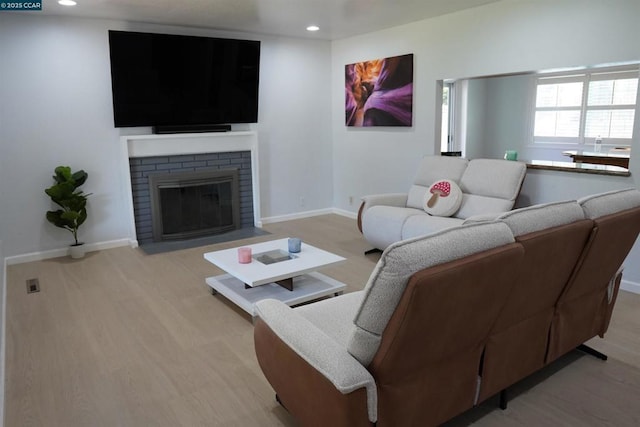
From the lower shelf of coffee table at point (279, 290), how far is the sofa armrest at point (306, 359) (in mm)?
1208

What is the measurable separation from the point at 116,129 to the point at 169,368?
3.22 m

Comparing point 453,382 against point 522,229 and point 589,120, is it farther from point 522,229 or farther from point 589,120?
point 589,120

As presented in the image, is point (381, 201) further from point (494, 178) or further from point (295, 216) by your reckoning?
point (295, 216)

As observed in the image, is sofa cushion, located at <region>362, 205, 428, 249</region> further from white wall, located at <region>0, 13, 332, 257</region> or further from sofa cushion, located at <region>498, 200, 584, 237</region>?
white wall, located at <region>0, 13, 332, 257</region>

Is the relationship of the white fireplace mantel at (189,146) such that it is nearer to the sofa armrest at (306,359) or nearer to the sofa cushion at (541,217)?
the sofa armrest at (306,359)

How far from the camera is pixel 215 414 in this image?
2.24 metres

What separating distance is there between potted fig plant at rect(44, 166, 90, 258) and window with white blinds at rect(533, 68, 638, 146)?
676 cm

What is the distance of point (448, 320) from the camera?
63.7 inches

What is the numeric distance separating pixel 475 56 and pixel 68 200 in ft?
13.8

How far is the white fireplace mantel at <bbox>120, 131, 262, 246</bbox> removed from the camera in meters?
5.00

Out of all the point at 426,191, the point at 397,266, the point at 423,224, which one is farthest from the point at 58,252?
the point at 397,266

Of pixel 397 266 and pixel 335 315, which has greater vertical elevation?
pixel 397 266

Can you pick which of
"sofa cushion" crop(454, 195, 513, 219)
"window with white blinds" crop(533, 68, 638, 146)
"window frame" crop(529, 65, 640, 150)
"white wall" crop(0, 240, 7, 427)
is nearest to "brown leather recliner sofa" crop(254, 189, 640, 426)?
"white wall" crop(0, 240, 7, 427)

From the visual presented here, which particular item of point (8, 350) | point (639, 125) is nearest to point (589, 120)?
point (639, 125)
